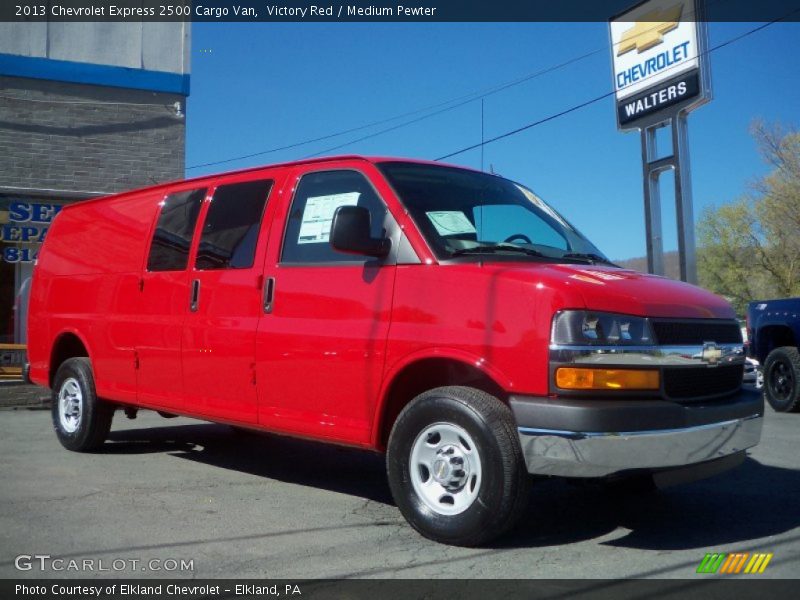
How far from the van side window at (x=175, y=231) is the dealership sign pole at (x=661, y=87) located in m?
13.0

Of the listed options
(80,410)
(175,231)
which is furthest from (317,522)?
(80,410)

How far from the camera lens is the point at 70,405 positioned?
700cm

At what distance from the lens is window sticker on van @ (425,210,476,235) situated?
15.2ft

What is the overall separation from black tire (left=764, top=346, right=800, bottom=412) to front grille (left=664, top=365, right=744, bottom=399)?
19.5 feet

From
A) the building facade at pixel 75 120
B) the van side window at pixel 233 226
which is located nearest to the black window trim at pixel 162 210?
the van side window at pixel 233 226

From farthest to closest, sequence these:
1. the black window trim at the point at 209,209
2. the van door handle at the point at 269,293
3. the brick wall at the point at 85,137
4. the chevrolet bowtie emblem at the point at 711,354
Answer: the brick wall at the point at 85,137, the black window trim at the point at 209,209, the van door handle at the point at 269,293, the chevrolet bowtie emblem at the point at 711,354

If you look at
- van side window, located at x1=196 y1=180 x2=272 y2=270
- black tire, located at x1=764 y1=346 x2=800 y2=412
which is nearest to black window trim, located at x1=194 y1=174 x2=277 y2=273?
van side window, located at x1=196 y1=180 x2=272 y2=270

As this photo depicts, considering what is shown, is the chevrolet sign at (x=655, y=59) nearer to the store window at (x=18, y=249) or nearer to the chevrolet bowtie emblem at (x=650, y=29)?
the chevrolet bowtie emblem at (x=650, y=29)

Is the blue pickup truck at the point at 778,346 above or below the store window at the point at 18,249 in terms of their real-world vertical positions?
below

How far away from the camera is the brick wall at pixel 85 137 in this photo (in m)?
13.0

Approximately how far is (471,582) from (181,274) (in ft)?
10.6

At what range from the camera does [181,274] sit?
19.0 ft

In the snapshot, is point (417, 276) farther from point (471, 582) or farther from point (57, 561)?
point (57, 561)

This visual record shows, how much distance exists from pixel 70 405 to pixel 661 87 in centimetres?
1416
